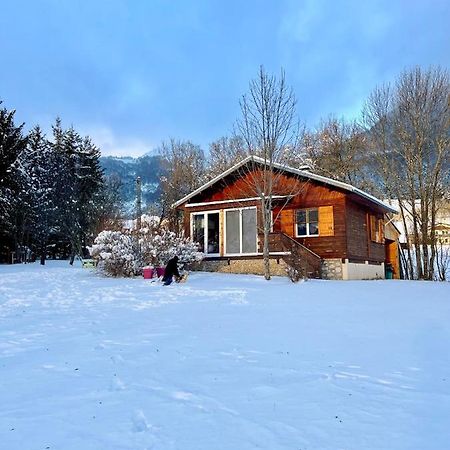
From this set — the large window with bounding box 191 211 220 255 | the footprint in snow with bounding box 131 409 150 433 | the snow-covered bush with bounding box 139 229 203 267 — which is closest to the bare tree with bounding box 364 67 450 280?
the large window with bounding box 191 211 220 255

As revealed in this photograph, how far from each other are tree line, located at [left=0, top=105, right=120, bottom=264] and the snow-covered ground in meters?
20.7

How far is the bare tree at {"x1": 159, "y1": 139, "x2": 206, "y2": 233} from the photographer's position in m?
38.3

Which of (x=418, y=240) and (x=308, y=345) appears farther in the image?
(x=418, y=240)

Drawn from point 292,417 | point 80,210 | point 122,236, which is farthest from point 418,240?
point 80,210

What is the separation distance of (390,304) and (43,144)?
34642 mm

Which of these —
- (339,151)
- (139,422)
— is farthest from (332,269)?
(339,151)

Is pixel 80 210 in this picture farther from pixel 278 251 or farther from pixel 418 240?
pixel 418 240

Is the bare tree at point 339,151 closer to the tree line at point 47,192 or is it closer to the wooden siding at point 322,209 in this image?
the wooden siding at point 322,209

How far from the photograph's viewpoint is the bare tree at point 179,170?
38.3m

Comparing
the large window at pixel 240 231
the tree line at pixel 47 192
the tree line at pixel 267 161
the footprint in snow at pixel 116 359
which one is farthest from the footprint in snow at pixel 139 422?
the tree line at pixel 47 192

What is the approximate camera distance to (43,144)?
37.9 meters

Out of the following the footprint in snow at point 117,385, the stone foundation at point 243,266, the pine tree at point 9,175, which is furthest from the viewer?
the pine tree at point 9,175

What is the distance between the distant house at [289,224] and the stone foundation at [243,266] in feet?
0.14

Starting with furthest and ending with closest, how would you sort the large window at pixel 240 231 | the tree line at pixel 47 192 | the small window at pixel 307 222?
the tree line at pixel 47 192 < the large window at pixel 240 231 < the small window at pixel 307 222
